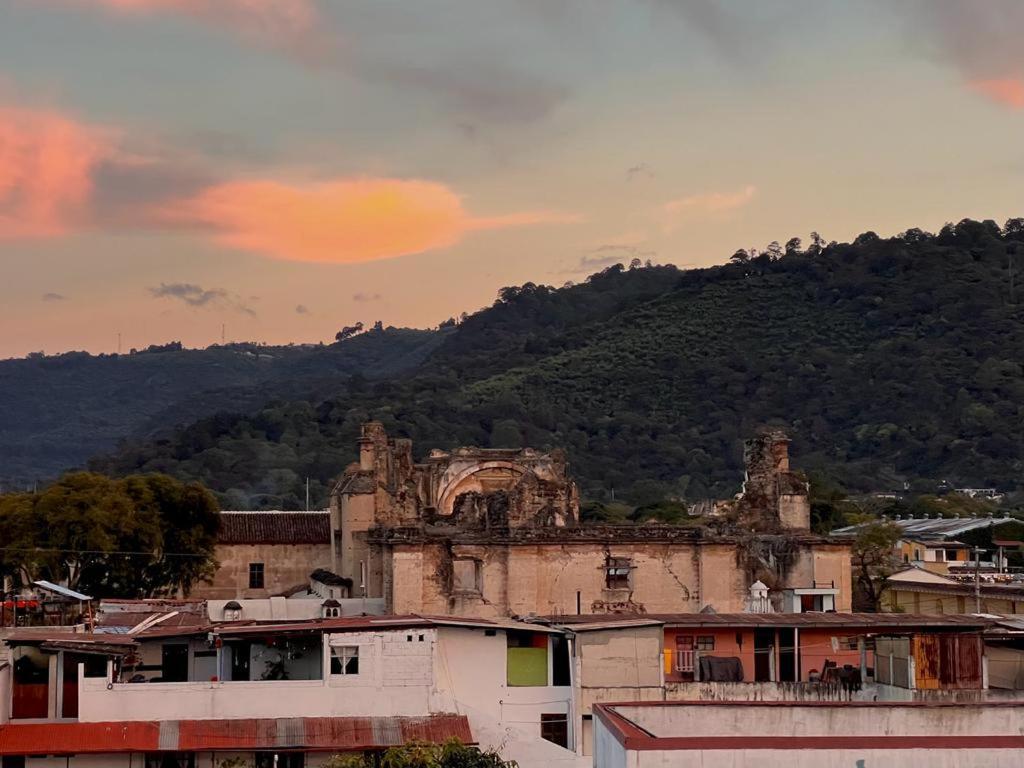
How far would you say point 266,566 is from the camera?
68188mm

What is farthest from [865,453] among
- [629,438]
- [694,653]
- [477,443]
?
[694,653]

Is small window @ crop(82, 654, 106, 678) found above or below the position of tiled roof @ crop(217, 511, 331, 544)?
below

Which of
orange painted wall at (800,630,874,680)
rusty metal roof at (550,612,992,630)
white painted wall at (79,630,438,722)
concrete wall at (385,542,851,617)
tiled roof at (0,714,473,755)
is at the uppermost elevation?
concrete wall at (385,542,851,617)

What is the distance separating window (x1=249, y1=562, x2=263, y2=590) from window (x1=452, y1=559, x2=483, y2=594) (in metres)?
18.5

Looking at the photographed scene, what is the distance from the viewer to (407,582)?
5044cm

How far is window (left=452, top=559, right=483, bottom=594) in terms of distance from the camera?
5109 cm

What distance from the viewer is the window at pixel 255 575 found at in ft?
224

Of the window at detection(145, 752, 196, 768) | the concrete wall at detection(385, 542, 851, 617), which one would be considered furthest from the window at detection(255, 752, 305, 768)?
the concrete wall at detection(385, 542, 851, 617)

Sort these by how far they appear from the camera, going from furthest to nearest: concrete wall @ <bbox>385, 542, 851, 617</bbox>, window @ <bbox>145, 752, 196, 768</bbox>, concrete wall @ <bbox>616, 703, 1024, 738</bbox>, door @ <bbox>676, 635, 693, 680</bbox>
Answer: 1. concrete wall @ <bbox>385, 542, 851, 617</bbox>
2. door @ <bbox>676, 635, 693, 680</bbox>
3. window @ <bbox>145, 752, 196, 768</bbox>
4. concrete wall @ <bbox>616, 703, 1024, 738</bbox>

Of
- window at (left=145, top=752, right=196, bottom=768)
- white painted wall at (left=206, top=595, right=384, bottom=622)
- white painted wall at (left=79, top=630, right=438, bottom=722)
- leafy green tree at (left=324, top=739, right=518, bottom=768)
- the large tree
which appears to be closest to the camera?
leafy green tree at (left=324, top=739, right=518, bottom=768)

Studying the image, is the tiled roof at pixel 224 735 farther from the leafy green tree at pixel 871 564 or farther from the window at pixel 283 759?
the leafy green tree at pixel 871 564

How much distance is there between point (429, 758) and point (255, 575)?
1369 inches

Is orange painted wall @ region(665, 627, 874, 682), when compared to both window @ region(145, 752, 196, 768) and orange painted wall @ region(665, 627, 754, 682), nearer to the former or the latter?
orange painted wall @ region(665, 627, 754, 682)

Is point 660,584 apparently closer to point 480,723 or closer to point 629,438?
point 480,723
